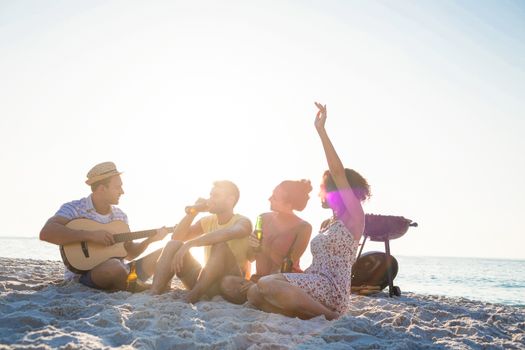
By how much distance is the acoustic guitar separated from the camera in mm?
5012

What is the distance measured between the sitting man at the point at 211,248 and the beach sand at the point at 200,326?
20 centimetres

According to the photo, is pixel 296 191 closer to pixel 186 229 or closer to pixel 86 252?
pixel 186 229

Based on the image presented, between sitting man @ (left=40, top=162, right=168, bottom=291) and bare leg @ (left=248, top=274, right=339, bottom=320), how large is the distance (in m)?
2.02

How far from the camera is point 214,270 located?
4.68 metres

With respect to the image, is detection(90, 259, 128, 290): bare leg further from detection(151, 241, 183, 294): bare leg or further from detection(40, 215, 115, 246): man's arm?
detection(151, 241, 183, 294): bare leg

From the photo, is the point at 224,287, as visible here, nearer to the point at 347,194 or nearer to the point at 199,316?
the point at 199,316

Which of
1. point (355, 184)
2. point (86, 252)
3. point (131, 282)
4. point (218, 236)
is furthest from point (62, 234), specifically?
point (355, 184)

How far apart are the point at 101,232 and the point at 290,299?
2.61 metres

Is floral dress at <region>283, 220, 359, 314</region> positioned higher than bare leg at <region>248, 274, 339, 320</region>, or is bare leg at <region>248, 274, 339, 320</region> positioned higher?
floral dress at <region>283, 220, 359, 314</region>

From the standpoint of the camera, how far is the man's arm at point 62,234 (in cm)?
479

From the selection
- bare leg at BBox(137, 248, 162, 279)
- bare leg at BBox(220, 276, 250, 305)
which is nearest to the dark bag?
bare leg at BBox(220, 276, 250, 305)

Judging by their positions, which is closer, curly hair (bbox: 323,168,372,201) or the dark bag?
curly hair (bbox: 323,168,372,201)

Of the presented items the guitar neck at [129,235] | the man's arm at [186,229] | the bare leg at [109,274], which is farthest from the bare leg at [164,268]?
the guitar neck at [129,235]

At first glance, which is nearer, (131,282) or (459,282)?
(131,282)
